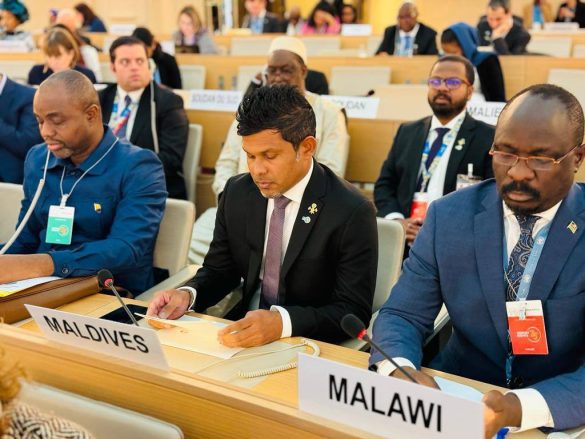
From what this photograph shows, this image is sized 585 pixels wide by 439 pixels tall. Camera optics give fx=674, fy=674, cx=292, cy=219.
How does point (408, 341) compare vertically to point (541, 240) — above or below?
below

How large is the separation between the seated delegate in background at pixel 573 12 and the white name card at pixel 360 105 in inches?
266

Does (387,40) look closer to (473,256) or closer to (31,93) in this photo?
(31,93)

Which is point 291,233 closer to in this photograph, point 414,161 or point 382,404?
point 382,404

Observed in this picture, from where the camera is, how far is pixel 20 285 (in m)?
1.92

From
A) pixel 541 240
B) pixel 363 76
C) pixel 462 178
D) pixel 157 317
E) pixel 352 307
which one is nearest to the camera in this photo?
pixel 541 240

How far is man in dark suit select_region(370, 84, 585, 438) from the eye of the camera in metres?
1.36

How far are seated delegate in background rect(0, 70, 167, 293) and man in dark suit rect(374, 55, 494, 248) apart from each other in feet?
4.11

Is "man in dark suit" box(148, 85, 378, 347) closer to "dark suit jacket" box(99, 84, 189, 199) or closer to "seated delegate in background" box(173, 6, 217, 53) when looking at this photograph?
"dark suit jacket" box(99, 84, 189, 199)

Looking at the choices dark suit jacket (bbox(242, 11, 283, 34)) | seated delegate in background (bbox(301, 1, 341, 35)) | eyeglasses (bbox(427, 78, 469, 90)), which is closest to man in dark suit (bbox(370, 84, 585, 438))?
eyeglasses (bbox(427, 78, 469, 90))

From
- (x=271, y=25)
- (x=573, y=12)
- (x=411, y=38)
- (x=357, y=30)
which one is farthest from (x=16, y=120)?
(x=573, y=12)

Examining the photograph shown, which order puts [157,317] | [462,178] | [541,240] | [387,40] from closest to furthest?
[541,240] < [157,317] < [462,178] < [387,40]

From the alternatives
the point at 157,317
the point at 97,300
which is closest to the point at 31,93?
the point at 97,300

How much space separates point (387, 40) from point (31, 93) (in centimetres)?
458

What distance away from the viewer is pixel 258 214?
200 centimetres
